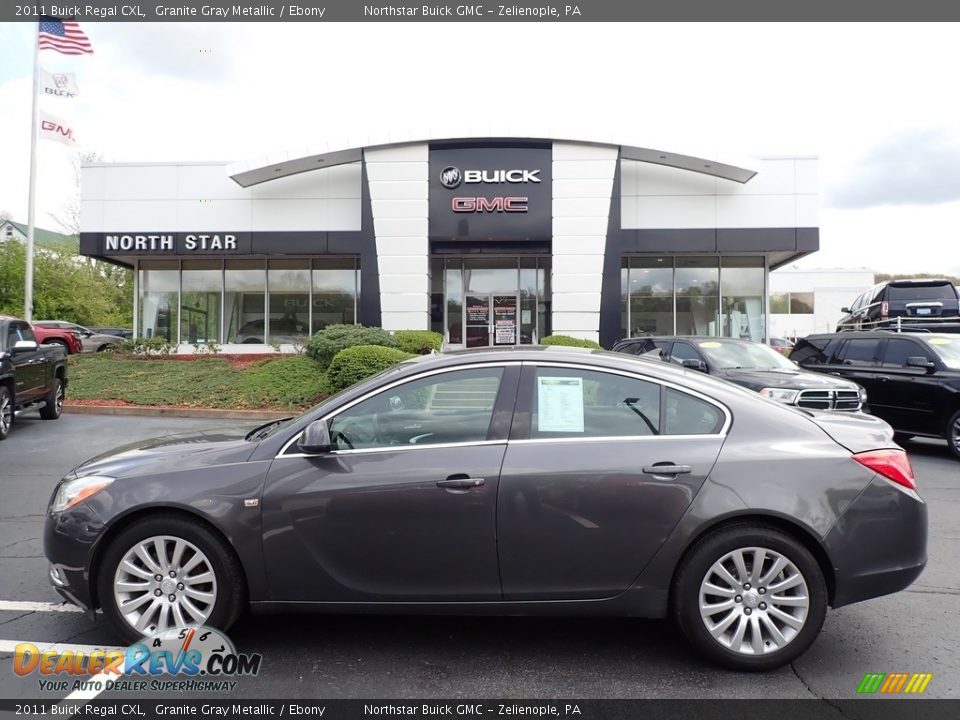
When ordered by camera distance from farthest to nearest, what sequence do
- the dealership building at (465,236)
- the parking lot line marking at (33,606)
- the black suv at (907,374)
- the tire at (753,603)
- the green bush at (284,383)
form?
the dealership building at (465,236)
the green bush at (284,383)
the black suv at (907,374)
the parking lot line marking at (33,606)
the tire at (753,603)

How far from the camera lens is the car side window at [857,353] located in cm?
1037

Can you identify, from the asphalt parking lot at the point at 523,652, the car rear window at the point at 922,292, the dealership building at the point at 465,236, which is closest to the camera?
the asphalt parking lot at the point at 523,652

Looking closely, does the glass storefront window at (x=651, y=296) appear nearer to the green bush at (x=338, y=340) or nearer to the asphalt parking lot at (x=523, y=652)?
the green bush at (x=338, y=340)

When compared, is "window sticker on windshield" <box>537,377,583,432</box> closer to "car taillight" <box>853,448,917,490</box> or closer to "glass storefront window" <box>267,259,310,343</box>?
"car taillight" <box>853,448,917,490</box>

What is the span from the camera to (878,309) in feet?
51.7

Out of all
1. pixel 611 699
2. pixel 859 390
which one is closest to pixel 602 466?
pixel 611 699

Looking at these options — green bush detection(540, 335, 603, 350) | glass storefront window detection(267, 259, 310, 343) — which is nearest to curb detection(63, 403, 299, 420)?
green bush detection(540, 335, 603, 350)

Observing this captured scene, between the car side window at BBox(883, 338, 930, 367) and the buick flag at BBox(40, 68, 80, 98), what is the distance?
24.9m

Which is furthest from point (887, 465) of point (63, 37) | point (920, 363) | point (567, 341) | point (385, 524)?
point (63, 37)

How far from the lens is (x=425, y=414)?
3516mm

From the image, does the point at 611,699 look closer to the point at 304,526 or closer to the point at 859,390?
the point at 304,526

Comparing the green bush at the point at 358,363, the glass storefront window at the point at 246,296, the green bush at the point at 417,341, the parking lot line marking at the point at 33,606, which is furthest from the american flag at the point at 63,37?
the parking lot line marking at the point at 33,606

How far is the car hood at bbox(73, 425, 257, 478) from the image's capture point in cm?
338

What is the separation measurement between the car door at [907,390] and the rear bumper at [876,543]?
7277 millimetres
